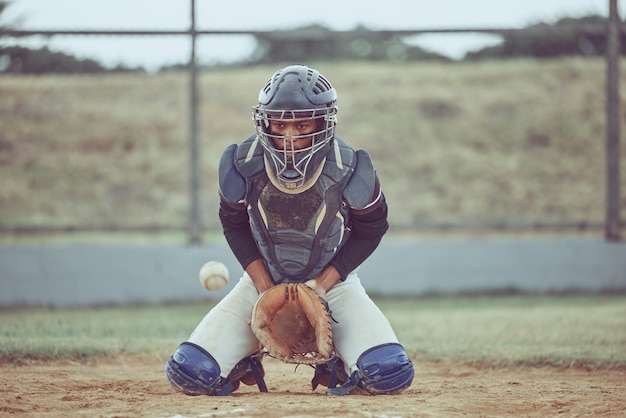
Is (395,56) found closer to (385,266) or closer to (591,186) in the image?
(591,186)

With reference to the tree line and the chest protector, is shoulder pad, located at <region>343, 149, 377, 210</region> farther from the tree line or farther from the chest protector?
the tree line

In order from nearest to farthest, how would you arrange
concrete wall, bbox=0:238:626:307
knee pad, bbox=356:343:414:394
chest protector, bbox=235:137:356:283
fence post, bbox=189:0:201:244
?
knee pad, bbox=356:343:414:394 → chest protector, bbox=235:137:356:283 → concrete wall, bbox=0:238:626:307 → fence post, bbox=189:0:201:244

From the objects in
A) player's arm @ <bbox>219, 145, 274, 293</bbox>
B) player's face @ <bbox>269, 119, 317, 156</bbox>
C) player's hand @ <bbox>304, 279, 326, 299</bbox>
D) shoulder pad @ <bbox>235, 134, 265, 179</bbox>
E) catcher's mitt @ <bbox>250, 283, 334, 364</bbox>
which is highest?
player's face @ <bbox>269, 119, 317, 156</bbox>

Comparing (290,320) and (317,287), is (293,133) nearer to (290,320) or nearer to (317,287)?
(317,287)

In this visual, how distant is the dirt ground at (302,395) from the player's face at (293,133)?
54.6 inches

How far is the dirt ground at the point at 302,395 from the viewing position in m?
4.31

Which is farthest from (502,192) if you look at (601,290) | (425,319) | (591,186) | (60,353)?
(60,353)

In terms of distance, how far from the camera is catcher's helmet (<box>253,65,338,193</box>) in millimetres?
4895

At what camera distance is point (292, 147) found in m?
4.87

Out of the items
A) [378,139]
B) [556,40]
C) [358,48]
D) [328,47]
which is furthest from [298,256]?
[358,48]

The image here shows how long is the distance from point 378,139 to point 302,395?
13269mm

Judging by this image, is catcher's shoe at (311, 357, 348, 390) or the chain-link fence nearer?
catcher's shoe at (311, 357, 348, 390)

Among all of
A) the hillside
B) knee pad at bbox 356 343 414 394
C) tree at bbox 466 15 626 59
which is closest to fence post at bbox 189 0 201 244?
the hillside

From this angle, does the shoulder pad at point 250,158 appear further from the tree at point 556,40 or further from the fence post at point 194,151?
the tree at point 556,40
